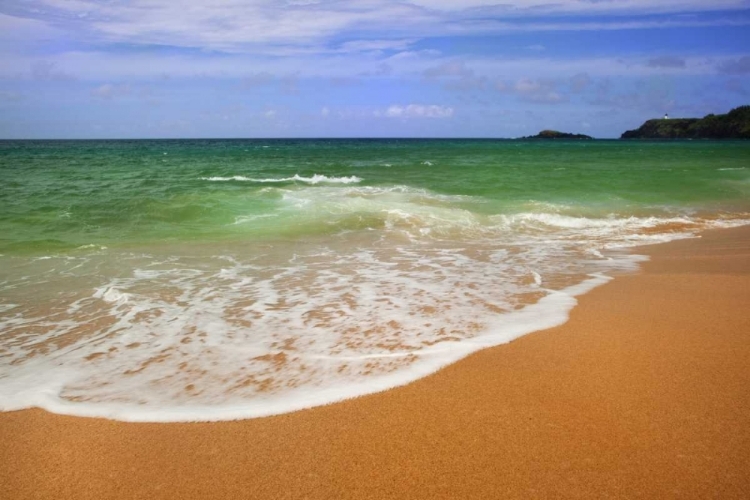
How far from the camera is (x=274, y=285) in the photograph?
22.0 feet

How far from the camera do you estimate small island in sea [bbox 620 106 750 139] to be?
10834 centimetres

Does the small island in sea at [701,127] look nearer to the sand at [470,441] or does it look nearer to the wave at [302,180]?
the wave at [302,180]

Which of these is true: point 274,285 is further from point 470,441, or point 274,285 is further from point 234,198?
point 234,198

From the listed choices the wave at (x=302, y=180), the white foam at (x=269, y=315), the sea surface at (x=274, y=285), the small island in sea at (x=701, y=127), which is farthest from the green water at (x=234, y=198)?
the small island in sea at (x=701, y=127)

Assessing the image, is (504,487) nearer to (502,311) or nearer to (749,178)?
(502,311)

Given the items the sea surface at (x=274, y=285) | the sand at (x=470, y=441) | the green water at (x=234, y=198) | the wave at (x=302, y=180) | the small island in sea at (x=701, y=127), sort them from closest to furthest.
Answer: the sand at (x=470, y=441) → the sea surface at (x=274, y=285) → the green water at (x=234, y=198) → the wave at (x=302, y=180) → the small island in sea at (x=701, y=127)

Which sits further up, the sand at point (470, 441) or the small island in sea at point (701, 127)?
the small island in sea at point (701, 127)

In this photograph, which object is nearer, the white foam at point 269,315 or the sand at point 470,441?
the sand at point 470,441

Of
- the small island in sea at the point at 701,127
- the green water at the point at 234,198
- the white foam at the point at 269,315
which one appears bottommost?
the white foam at the point at 269,315

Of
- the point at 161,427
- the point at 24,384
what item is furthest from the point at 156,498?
the point at 24,384

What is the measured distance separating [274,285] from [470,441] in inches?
169

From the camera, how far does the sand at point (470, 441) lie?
8.41 feet

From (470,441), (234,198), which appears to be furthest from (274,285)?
(234,198)

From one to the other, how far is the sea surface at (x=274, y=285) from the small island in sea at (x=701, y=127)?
115 metres
